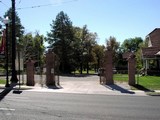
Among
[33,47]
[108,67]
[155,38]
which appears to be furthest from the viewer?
[33,47]

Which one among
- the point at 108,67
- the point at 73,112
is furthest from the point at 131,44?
the point at 73,112

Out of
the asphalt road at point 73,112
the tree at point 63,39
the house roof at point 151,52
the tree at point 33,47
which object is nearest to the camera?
the asphalt road at point 73,112

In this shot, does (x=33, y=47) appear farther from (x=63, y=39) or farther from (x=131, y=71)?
(x=131, y=71)

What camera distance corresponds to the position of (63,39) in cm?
6050

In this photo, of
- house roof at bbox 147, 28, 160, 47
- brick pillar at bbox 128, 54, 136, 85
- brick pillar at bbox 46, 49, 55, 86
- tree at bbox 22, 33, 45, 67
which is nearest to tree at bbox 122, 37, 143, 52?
tree at bbox 22, 33, 45, 67

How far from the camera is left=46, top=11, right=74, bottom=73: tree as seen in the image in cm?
6019

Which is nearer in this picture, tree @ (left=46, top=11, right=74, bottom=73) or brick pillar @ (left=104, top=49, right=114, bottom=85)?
brick pillar @ (left=104, top=49, right=114, bottom=85)

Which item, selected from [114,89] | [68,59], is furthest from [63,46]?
[114,89]

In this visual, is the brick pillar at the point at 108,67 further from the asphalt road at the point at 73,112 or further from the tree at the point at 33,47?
the tree at the point at 33,47

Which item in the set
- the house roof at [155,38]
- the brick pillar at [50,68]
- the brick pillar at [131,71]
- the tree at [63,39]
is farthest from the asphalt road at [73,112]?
the tree at [63,39]

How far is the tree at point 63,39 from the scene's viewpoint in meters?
60.2

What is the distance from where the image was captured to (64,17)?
62406 millimetres

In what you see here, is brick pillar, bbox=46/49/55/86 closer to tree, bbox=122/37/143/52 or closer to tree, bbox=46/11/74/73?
tree, bbox=46/11/74/73

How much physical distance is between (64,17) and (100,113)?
164ft
